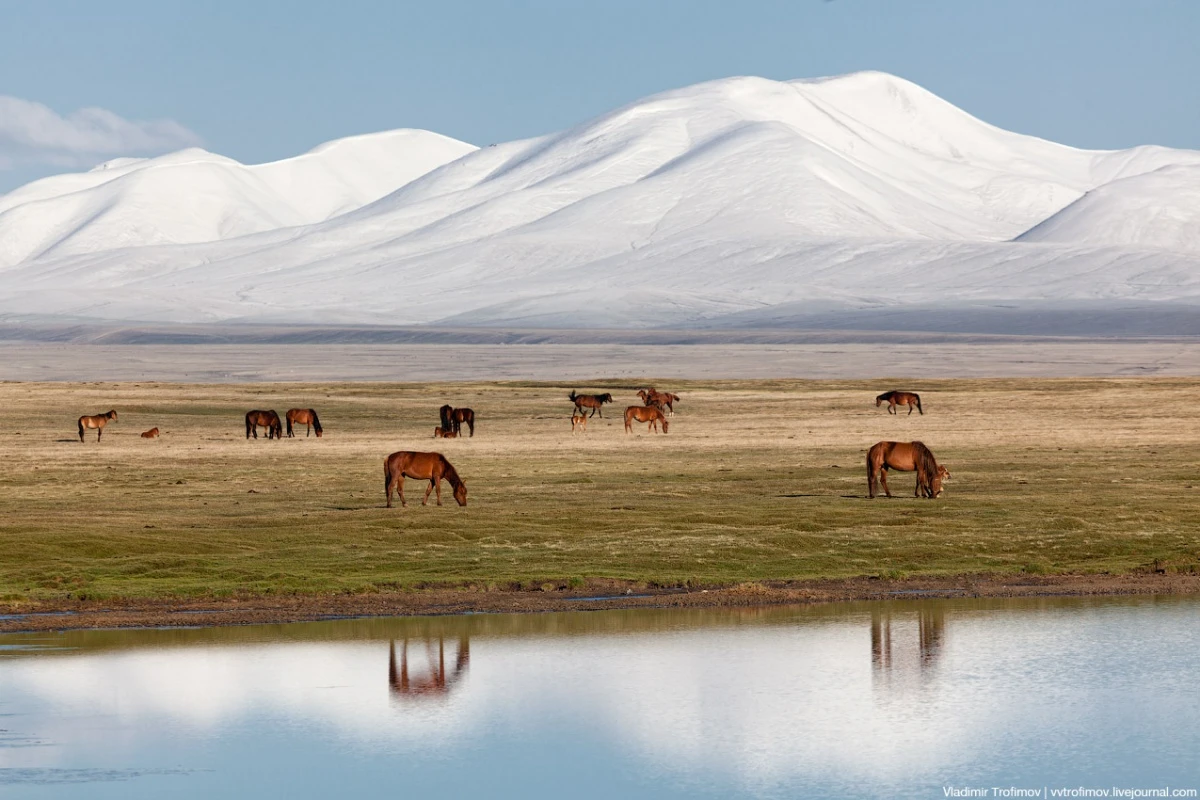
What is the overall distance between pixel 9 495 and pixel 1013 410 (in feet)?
141

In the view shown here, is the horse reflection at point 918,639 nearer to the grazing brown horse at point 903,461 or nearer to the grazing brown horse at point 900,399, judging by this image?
the grazing brown horse at point 903,461

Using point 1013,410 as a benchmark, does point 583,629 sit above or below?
below

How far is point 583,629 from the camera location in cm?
2358

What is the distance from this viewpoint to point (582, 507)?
1337 inches

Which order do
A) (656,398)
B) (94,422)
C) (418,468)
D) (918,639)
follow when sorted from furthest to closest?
(656,398) → (94,422) → (418,468) → (918,639)

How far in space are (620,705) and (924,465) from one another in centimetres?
1628

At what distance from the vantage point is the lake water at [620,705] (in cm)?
1648

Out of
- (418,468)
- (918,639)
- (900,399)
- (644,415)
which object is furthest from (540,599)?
(900,399)

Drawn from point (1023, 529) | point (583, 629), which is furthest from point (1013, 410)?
point (583, 629)

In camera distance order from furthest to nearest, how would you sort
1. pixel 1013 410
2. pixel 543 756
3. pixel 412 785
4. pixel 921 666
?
pixel 1013 410
pixel 921 666
pixel 543 756
pixel 412 785

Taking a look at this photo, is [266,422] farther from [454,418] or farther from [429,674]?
[429,674]

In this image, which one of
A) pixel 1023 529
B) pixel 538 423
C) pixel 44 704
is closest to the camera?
pixel 44 704

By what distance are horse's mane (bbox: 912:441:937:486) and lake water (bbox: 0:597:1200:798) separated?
8836mm

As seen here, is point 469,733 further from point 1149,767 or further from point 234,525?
point 234,525
